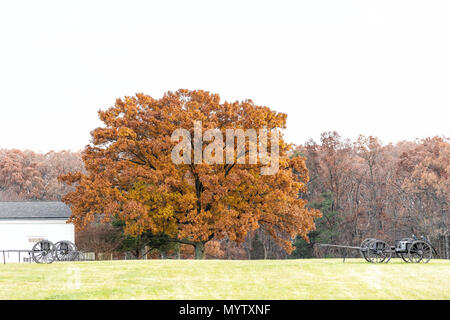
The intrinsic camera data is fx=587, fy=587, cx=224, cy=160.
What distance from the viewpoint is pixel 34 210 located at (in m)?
37.5

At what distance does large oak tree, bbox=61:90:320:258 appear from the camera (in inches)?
1218

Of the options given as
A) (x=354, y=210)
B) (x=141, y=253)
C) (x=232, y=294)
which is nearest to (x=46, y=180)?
(x=141, y=253)

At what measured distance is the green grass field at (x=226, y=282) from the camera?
13.9m

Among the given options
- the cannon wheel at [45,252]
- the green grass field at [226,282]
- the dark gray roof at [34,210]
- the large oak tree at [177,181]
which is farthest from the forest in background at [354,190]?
the green grass field at [226,282]

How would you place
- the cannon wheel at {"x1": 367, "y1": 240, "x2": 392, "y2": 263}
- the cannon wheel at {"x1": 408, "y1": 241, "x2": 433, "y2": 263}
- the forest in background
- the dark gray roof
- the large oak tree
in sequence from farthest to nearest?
the forest in background
the dark gray roof
the large oak tree
the cannon wheel at {"x1": 367, "y1": 240, "x2": 392, "y2": 263}
the cannon wheel at {"x1": 408, "y1": 241, "x2": 433, "y2": 263}

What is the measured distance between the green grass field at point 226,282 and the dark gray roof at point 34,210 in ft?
51.0

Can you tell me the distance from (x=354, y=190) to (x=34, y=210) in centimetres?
2970

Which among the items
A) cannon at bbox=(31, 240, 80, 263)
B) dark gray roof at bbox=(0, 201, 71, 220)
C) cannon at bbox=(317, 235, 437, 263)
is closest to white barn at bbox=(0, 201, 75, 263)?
dark gray roof at bbox=(0, 201, 71, 220)

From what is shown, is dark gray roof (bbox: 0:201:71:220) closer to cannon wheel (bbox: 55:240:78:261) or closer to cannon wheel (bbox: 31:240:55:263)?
cannon wheel (bbox: 55:240:78:261)

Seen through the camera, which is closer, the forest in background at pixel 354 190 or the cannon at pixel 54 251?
the cannon at pixel 54 251

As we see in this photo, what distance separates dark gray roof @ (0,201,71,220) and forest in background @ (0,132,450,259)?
3416 millimetres

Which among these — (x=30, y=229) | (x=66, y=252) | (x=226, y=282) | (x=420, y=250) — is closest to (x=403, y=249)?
(x=420, y=250)

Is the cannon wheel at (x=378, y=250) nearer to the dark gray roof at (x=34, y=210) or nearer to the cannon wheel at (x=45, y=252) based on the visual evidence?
the cannon wheel at (x=45, y=252)
